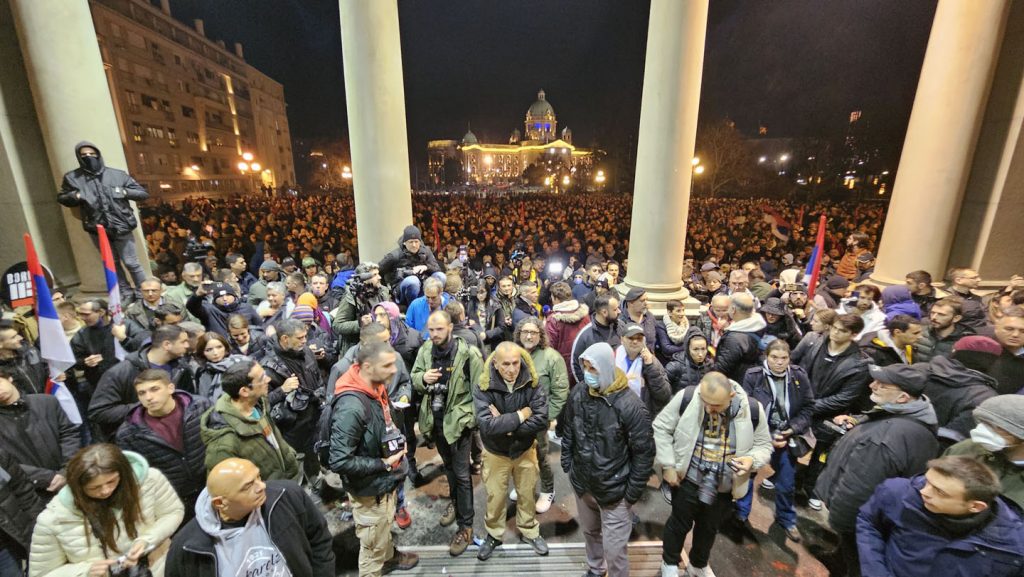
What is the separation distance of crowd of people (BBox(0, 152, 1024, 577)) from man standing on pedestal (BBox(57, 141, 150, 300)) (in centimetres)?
184

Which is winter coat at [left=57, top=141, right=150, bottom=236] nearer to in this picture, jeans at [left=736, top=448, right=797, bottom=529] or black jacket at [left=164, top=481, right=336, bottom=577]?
black jacket at [left=164, top=481, right=336, bottom=577]

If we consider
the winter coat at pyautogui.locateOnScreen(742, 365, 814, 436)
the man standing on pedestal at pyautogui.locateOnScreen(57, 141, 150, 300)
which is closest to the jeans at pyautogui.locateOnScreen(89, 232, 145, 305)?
the man standing on pedestal at pyautogui.locateOnScreen(57, 141, 150, 300)

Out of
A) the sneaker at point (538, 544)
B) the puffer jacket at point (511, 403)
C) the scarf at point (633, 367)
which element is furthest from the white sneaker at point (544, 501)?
the scarf at point (633, 367)

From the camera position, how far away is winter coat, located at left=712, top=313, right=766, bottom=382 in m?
4.34

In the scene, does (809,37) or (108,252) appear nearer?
(108,252)

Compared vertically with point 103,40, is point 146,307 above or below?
below

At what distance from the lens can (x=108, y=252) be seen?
515cm

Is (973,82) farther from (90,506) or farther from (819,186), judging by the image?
(819,186)

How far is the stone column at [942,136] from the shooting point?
21.3 feet

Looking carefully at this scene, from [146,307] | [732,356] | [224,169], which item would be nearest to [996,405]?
[732,356]

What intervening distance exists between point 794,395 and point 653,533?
1962 mm

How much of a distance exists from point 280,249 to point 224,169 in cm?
4189

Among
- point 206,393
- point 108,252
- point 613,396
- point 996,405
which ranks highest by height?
point 108,252

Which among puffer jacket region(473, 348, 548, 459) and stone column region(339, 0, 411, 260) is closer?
puffer jacket region(473, 348, 548, 459)
